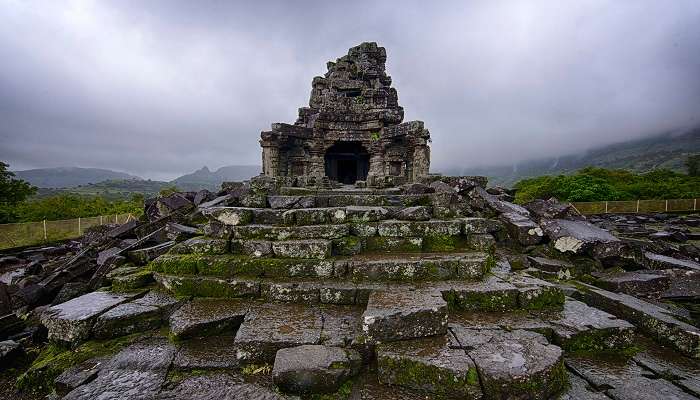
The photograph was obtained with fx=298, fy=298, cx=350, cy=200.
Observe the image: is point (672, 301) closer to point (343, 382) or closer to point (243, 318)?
point (343, 382)

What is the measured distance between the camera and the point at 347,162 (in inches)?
729

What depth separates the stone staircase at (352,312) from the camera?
268cm

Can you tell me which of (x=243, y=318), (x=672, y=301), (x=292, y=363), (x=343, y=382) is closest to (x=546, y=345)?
(x=343, y=382)

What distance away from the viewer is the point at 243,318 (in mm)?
3752

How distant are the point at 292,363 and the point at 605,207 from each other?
32.5m

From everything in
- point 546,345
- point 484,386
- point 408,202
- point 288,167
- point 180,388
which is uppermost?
point 288,167

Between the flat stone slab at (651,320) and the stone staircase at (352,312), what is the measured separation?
0.44 m

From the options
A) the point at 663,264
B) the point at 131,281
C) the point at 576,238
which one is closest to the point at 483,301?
the point at 576,238

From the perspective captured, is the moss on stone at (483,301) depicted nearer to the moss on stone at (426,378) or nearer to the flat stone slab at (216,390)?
the moss on stone at (426,378)

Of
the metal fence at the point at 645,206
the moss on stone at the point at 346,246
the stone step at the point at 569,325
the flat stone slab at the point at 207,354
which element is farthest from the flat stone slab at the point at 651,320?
the metal fence at the point at 645,206

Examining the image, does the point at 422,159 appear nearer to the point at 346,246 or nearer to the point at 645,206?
the point at 346,246

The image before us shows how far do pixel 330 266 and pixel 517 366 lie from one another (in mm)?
2648

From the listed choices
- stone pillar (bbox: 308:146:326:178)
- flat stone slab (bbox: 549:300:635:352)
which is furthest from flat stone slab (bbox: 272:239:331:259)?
stone pillar (bbox: 308:146:326:178)

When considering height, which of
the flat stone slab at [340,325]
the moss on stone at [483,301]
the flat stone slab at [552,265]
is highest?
the flat stone slab at [552,265]
